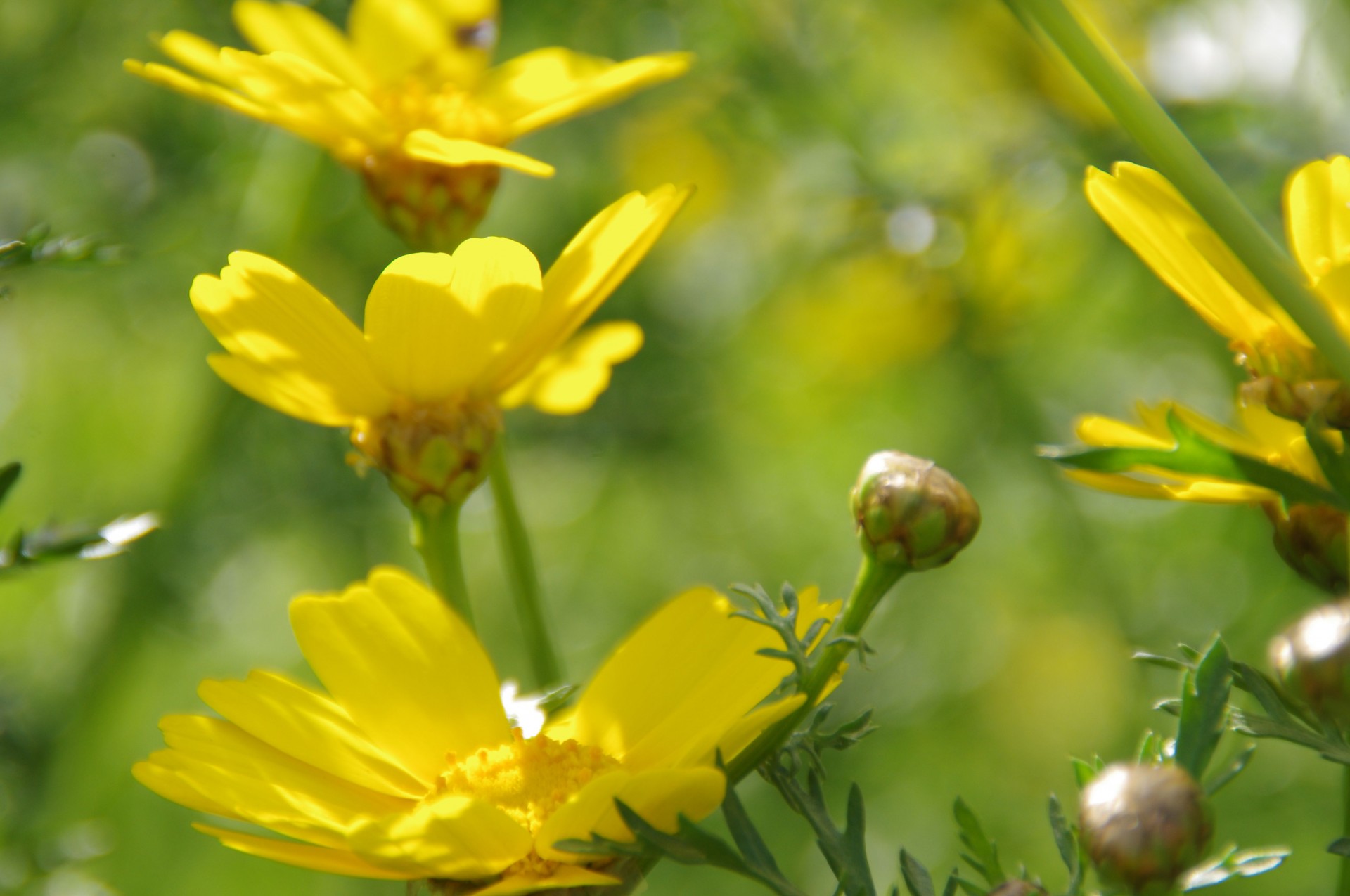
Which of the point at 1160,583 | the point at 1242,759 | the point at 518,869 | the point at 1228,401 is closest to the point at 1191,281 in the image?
the point at 1242,759

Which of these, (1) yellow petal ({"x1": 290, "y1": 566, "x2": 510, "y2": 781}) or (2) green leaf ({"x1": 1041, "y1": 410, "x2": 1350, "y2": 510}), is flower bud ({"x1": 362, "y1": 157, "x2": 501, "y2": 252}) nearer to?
(1) yellow petal ({"x1": 290, "y1": 566, "x2": 510, "y2": 781})

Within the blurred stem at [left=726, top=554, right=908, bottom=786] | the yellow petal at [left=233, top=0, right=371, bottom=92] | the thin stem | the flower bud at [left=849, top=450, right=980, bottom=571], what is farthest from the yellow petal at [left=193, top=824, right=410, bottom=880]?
the yellow petal at [left=233, top=0, right=371, bottom=92]

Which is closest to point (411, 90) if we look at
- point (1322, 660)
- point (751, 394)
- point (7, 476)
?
point (7, 476)

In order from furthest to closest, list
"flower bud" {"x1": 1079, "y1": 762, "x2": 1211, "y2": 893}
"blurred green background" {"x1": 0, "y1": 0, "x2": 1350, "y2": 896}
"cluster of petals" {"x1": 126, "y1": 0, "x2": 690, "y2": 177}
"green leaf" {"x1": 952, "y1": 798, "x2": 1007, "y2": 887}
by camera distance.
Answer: "blurred green background" {"x1": 0, "y1": 0, "x2": 1350, "y2": 896} < "cluster of petals" {"x1": 126, "y1": 0, "x2": 690, "y2": 177} < "green leaf" {"x1": 952, "y1": 798, "x2": 1007, "y2": 887} < "flower bud" {"x1": 1079, "y1": 762, "x2": 1211, "y2": 893}

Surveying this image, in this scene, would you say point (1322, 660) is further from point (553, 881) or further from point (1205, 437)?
point (553, 881)

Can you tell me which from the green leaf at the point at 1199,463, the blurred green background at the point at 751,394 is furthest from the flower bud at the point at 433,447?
the blurred green background at the point at 751,394

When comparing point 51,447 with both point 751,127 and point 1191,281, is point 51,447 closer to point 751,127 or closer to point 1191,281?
point 751,127
